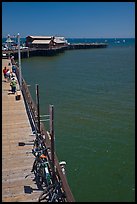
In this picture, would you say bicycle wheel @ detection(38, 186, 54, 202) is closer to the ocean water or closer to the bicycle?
the bicycle

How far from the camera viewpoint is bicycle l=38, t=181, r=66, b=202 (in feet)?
27.0

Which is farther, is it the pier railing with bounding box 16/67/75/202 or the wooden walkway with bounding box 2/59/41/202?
the wooden walkway with bounding box 2/59/41/202

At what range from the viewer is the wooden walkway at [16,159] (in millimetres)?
8945

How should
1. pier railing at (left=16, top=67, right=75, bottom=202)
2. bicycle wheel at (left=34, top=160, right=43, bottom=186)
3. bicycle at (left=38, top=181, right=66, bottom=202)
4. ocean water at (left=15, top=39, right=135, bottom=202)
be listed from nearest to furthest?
pier railing at (left=16, top=67, right=75, bottom=202), bicycle at (left=38, top=181, right=66, bottom=202), bicycle wheel at (left=34, top=160, right=43, bottom=186), ocean water at (left=15, top=39, right=135, bottom=202)

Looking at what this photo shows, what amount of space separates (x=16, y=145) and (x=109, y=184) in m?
3.73

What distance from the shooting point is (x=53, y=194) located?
8.26m

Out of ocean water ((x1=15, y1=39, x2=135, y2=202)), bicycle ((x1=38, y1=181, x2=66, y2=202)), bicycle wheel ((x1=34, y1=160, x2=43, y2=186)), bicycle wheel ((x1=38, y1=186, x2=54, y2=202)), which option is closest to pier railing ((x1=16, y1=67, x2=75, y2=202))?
bicycle ((x1=38, y1=181, x2=66, y2=202))

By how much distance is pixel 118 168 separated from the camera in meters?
12.9

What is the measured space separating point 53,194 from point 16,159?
3.15m

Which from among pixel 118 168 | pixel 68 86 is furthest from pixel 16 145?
pixel 68 86

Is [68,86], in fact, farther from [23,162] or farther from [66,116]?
[23,162]

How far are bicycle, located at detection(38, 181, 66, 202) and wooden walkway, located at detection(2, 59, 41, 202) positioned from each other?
0.33 m

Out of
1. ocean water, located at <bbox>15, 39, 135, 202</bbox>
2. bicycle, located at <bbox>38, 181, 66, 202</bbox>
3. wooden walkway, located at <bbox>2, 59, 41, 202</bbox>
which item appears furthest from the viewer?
ocean water, located at <bbox>15, 39, 135, 202</bbox>

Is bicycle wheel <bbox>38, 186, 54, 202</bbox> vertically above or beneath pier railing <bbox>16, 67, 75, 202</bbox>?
beneath
